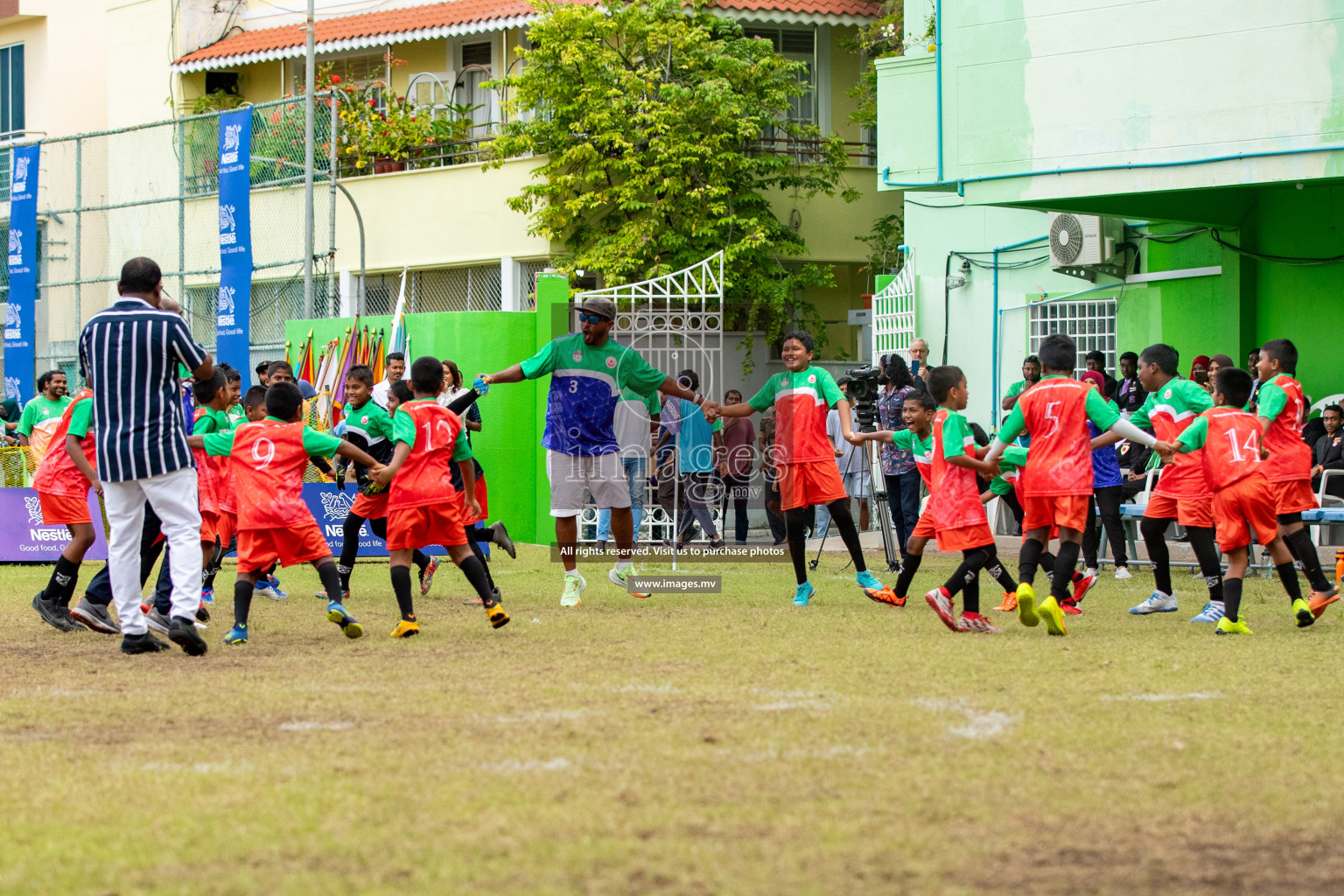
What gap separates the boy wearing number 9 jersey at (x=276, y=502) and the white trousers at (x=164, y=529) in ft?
1.60

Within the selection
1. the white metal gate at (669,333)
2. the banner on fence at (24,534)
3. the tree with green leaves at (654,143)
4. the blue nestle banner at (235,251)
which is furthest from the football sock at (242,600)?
the tree with green leaves at (654,143)

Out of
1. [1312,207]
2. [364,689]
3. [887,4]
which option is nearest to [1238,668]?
[364,689]

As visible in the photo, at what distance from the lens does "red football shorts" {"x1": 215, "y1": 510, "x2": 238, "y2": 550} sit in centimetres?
1064

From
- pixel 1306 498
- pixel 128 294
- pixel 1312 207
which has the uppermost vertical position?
pixel 1312 207

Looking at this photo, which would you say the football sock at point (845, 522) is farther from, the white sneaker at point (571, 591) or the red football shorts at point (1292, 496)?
the red football shorts at point (1292, 496)

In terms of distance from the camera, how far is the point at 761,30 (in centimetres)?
2491

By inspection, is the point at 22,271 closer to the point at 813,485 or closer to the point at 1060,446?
the point at 813,485

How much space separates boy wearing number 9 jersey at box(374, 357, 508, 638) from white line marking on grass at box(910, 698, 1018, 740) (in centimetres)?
319

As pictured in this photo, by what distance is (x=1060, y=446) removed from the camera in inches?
354

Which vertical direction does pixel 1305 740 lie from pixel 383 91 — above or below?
below

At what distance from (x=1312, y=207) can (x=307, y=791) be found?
13.8 metres

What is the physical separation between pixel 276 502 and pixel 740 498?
10.1 m

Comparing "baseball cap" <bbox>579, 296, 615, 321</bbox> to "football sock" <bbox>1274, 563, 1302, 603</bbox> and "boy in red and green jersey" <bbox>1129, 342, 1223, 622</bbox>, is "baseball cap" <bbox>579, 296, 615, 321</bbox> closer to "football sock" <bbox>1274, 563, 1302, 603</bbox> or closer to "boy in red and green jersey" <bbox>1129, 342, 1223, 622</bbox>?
"boy in red and green jersey" <bbox>1129, 342, 1223, 622</bbox>

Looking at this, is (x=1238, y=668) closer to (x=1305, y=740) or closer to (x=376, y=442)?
(x=1305, y=740)
